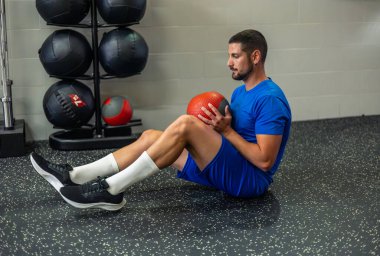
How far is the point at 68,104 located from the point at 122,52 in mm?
544

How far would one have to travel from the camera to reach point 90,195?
113 inches

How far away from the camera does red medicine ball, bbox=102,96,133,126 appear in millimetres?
4383

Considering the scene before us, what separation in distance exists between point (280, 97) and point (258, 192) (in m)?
0.56

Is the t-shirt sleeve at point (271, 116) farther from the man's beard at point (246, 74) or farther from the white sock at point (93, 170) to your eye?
the white sock at point (93, 170)

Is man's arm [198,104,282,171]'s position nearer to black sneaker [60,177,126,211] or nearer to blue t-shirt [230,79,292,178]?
blue t-shirt [230,79,292,178]

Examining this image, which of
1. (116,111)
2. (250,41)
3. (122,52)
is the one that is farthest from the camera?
(116,111)

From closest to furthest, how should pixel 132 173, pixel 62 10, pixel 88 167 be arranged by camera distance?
pixel 132 173 → pixel 88 167 → pixel 62 10

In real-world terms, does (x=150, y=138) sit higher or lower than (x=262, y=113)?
lower

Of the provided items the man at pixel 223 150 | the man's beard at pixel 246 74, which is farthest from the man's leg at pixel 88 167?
the man's beard at pixel 246 74

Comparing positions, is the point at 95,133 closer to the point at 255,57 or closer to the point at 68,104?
the point at 68,104

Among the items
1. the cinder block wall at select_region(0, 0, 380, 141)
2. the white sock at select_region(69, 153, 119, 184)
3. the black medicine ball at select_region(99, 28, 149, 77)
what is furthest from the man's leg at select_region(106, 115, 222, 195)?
the cinder block wall at select_region(0, 0, 380, 141)

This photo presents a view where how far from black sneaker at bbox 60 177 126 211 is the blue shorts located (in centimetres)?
47

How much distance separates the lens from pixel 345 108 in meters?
5.52

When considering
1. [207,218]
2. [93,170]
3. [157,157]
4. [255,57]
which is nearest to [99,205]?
[93,170]
